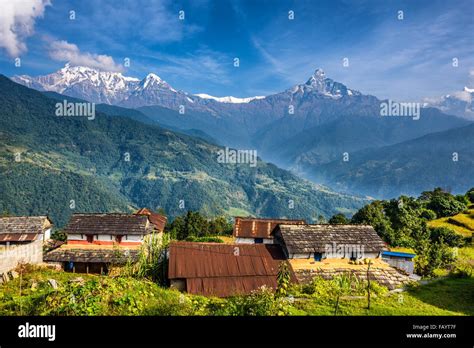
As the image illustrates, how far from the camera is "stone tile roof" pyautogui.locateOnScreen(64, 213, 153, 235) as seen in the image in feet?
146

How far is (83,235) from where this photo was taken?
44.6 m

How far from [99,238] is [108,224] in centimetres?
211

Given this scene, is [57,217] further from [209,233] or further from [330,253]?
[330,253]

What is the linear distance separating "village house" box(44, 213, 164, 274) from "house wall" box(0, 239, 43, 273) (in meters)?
1.36

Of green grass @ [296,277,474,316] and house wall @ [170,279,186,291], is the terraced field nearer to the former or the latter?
green grass @ [296,277,474,316]

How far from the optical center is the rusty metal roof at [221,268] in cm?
2367

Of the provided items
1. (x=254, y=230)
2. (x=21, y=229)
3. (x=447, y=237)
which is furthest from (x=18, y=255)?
(x=447, y=237)

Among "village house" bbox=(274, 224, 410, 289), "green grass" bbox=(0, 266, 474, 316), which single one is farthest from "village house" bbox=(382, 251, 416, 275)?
"green grass" bbox=(0, 266, 474, 316)

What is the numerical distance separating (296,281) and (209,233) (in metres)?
46.9

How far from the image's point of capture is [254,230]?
177ft
